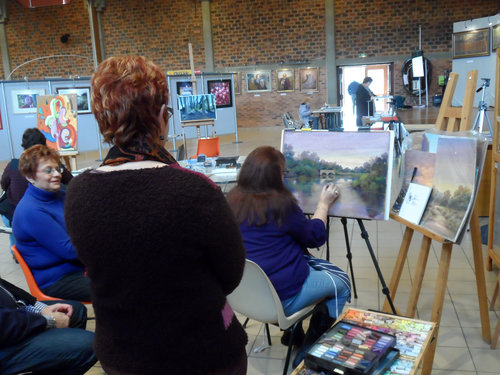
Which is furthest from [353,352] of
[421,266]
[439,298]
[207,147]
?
[207,147]

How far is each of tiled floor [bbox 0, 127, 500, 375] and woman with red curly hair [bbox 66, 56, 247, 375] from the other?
1.45m

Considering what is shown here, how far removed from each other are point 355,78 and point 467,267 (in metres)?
11.6

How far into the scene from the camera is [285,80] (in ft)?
47.8

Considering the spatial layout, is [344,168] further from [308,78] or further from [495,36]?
[308,78]

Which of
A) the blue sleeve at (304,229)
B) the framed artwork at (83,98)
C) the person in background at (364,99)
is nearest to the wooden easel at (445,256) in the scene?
the blue sleeve at (304,229)

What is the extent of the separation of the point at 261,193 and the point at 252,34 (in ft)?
42.9

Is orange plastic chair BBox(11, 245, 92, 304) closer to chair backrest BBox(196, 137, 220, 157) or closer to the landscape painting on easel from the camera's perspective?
the landscape painting on easel

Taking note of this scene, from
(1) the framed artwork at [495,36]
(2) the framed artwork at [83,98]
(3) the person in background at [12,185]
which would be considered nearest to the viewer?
(3) the person in background at [12,185]

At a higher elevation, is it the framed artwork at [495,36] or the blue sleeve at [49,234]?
the framed artwork at [495,36]

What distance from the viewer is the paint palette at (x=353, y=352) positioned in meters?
1.69

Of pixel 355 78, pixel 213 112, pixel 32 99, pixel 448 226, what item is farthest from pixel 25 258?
pixel 355 78

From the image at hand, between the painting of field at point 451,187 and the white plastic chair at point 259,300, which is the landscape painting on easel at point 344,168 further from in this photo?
the white plastic chair at point 259,300

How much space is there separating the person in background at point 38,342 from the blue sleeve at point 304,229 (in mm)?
1019

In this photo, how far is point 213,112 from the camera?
775 cm
